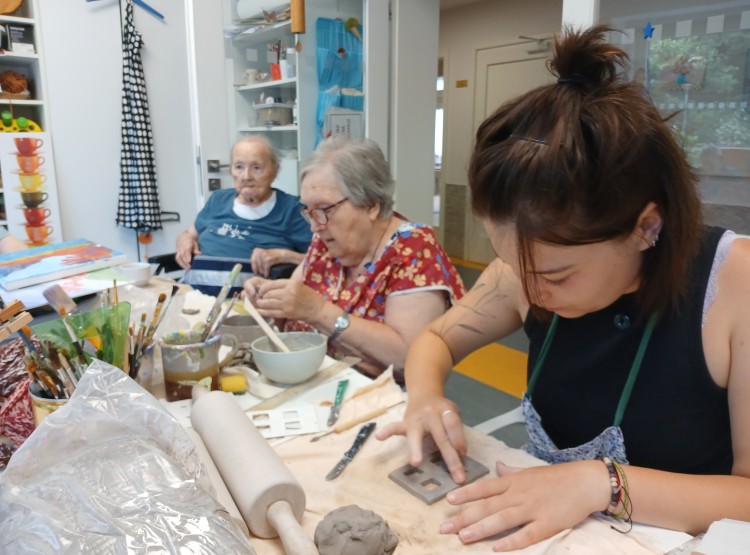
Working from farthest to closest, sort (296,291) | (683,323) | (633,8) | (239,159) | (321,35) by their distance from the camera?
1. (321,35)
2. (239,159)
3. (633,8)
4. (296,291)
5. (683,323)

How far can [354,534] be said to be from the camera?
0.65 metres

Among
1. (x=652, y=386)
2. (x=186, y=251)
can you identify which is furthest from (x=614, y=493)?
(x=186, y=251)

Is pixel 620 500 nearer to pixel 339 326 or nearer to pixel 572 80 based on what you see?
pixel 572 80

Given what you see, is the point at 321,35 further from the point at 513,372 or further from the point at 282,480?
the point at 282,480

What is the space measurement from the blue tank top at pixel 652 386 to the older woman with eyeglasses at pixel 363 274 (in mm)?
525

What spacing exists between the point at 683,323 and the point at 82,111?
3.61 meters

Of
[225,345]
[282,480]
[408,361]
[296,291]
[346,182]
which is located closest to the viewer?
[282,480]

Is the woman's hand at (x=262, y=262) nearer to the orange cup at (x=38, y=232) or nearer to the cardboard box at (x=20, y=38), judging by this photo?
the orange cup at (x=38, y=232)

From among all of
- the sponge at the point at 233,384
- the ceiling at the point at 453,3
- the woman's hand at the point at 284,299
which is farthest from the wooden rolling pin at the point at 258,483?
the ceiling at the point at 453,3

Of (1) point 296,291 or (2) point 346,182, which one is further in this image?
(2) point 346,182

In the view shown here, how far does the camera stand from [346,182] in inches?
63.2

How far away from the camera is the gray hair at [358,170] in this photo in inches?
63.2

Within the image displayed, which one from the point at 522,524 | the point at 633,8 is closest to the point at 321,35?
the point at 633,8

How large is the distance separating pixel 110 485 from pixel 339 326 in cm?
92
